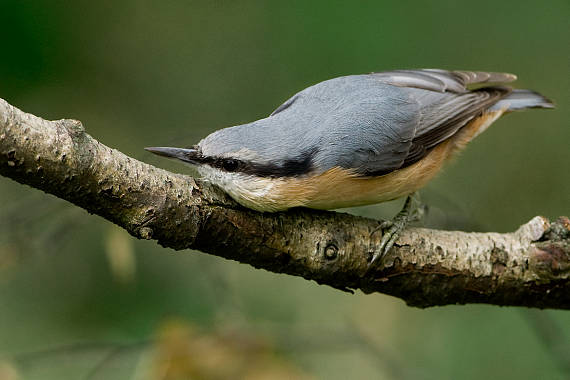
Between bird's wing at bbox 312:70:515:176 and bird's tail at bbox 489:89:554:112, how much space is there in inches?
2.0

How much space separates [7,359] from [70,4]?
9.16 ft

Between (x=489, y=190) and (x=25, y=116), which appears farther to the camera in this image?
(x=489, y=190)

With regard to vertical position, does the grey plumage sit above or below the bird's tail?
below

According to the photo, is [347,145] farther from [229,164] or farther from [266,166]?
[229,164]

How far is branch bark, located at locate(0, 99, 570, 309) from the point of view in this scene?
1.79m

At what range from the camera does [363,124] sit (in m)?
2.73

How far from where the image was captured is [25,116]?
5.71 ft

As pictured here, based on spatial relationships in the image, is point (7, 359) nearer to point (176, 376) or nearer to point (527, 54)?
point (176, 376)

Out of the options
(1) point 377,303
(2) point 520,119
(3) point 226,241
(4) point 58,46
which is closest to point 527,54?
(2) point 520,119

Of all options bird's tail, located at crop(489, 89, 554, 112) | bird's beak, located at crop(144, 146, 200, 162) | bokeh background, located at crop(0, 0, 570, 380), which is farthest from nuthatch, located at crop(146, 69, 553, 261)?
bokeh background, located at crop(0, 0, 570, 380)

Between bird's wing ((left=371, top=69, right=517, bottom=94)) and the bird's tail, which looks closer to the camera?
bird's wing ((left=371, top=69, right=517, bottom=94))

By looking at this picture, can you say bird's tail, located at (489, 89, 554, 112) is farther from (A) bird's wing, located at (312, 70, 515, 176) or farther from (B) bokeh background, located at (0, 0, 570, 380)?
Answer: (B) bokeh background, located at (0, 0, 570, 380)

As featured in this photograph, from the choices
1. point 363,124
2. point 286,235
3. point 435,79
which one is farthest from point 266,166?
point 435,79

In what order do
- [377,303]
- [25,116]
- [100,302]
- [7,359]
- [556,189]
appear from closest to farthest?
[25,116], [7,359], [100,302], [377,303], [556,189]
